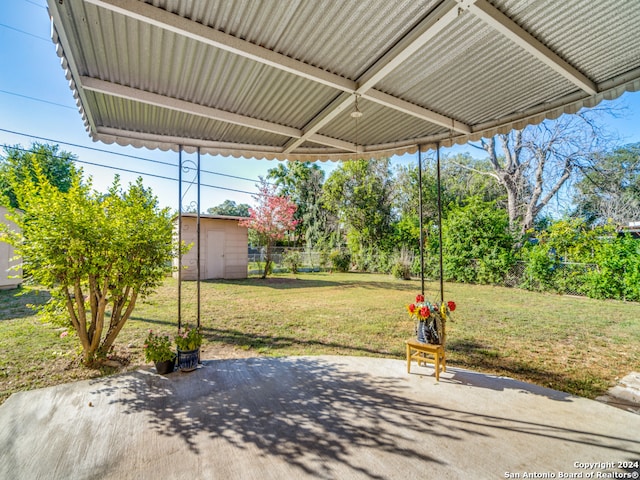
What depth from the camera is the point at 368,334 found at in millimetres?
5023

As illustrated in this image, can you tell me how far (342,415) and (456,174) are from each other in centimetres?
1902

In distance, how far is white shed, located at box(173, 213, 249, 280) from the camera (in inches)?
465

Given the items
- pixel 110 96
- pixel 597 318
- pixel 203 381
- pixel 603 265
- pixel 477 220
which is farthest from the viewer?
pixel 477 220

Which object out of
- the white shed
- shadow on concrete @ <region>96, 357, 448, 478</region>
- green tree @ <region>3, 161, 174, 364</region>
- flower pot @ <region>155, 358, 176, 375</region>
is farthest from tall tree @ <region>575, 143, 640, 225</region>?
flower pot @ <region>155, 358, 176, 375</region>

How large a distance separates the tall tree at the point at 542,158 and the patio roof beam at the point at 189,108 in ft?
34.0

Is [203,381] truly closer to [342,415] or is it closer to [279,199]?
[342,415]

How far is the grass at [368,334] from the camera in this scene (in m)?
3.54

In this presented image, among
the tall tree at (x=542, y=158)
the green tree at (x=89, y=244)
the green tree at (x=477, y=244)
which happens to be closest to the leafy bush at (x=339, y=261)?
the green tree at (x=477, y=244)

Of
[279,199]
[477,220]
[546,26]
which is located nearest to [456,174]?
[477,220]

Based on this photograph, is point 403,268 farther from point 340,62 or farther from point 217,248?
point 340,62

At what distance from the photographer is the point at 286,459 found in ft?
6.15

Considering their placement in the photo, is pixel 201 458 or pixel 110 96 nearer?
pixel 201 458

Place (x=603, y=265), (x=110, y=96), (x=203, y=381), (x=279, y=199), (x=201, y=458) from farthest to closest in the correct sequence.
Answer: (x=279, y=199) < (x=603, y=265) < (x=203, y=381) < (x=110, y=96) < (x=201, y=458)

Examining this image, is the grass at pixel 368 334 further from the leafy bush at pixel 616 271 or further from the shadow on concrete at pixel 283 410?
the shadow on concrete at pixel 283 410
